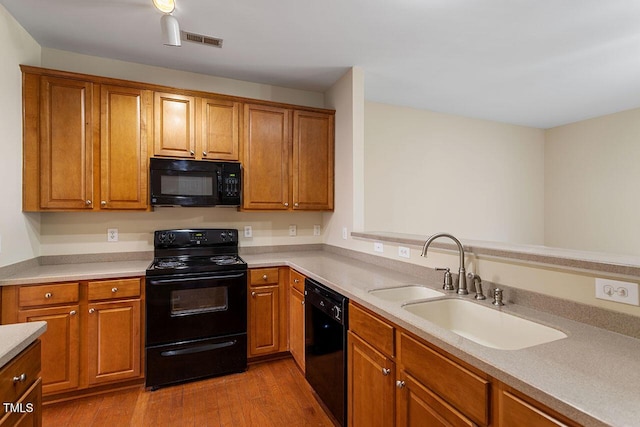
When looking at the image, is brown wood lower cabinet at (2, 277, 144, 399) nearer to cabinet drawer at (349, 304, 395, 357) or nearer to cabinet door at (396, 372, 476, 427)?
cabinet drawer at (349, 304, 395, 357)

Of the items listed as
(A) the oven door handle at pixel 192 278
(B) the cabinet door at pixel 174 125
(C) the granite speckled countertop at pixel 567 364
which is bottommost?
(A) the oven door handle at pixel 192 278

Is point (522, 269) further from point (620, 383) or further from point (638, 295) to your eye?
point (620, 383)

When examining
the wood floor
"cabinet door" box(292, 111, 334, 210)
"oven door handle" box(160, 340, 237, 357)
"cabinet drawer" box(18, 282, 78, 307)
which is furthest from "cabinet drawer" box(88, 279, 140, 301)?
"cabinet door" box(292, 111, 334, 210)

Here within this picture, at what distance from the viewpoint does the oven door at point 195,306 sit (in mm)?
2299

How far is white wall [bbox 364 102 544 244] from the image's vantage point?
379 centimetres

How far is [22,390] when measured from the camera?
1096 millimetres

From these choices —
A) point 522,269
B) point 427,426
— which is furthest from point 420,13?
point 427,426

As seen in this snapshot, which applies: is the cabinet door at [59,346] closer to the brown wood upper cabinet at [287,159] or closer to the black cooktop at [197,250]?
the black cooktop at [197,250]

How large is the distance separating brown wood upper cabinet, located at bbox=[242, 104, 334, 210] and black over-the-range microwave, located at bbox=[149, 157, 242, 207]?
149 millimetres

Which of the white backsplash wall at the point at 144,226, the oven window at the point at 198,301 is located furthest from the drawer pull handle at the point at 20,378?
the white backsplash wall at the point at 144,226

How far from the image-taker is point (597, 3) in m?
1.95

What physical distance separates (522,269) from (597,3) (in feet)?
6.11

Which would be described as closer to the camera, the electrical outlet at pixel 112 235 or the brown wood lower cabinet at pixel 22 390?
the brown wood lower cabinet at pixel 22 390

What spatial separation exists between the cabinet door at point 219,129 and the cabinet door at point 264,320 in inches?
49.1
